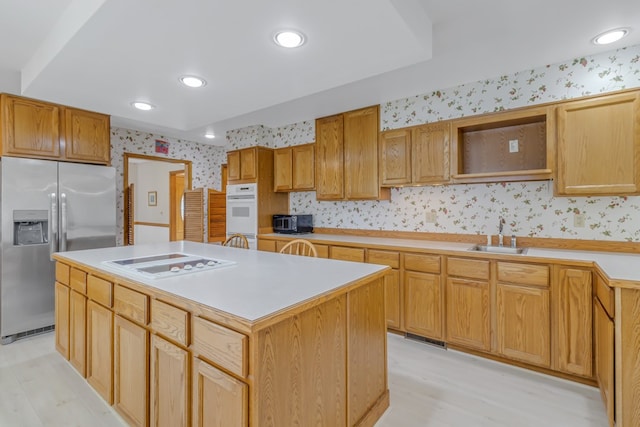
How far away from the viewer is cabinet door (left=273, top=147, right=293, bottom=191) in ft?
14.0

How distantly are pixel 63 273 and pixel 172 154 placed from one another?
3.03 meters

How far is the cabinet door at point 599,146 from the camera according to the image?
2188 millimetres

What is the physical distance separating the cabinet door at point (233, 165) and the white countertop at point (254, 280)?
230cm

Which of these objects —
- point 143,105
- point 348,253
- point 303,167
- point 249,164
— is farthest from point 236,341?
point 249,164

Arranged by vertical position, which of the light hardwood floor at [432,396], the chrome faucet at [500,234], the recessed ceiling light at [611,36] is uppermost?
the recessed ceiling light at [611,36]

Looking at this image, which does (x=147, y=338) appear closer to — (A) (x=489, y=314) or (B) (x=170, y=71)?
(B) (x=170, y=71)

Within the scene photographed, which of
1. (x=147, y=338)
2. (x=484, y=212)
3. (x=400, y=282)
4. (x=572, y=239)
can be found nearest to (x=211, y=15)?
(x=147, y=338)

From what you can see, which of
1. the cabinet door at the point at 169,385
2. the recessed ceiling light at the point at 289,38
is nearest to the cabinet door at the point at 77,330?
the cabinet door at the point at 169,385

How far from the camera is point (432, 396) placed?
6.75ft

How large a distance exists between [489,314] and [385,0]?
7.54 ft

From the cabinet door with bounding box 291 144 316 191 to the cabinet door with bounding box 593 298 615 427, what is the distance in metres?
2.93

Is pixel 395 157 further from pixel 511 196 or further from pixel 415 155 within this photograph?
pixel 511 196

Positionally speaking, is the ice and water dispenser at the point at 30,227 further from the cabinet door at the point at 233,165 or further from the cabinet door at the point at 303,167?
the cabinet door at the point at 303,167

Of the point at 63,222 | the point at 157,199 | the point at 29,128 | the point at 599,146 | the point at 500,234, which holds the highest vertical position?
the point at 29,128
